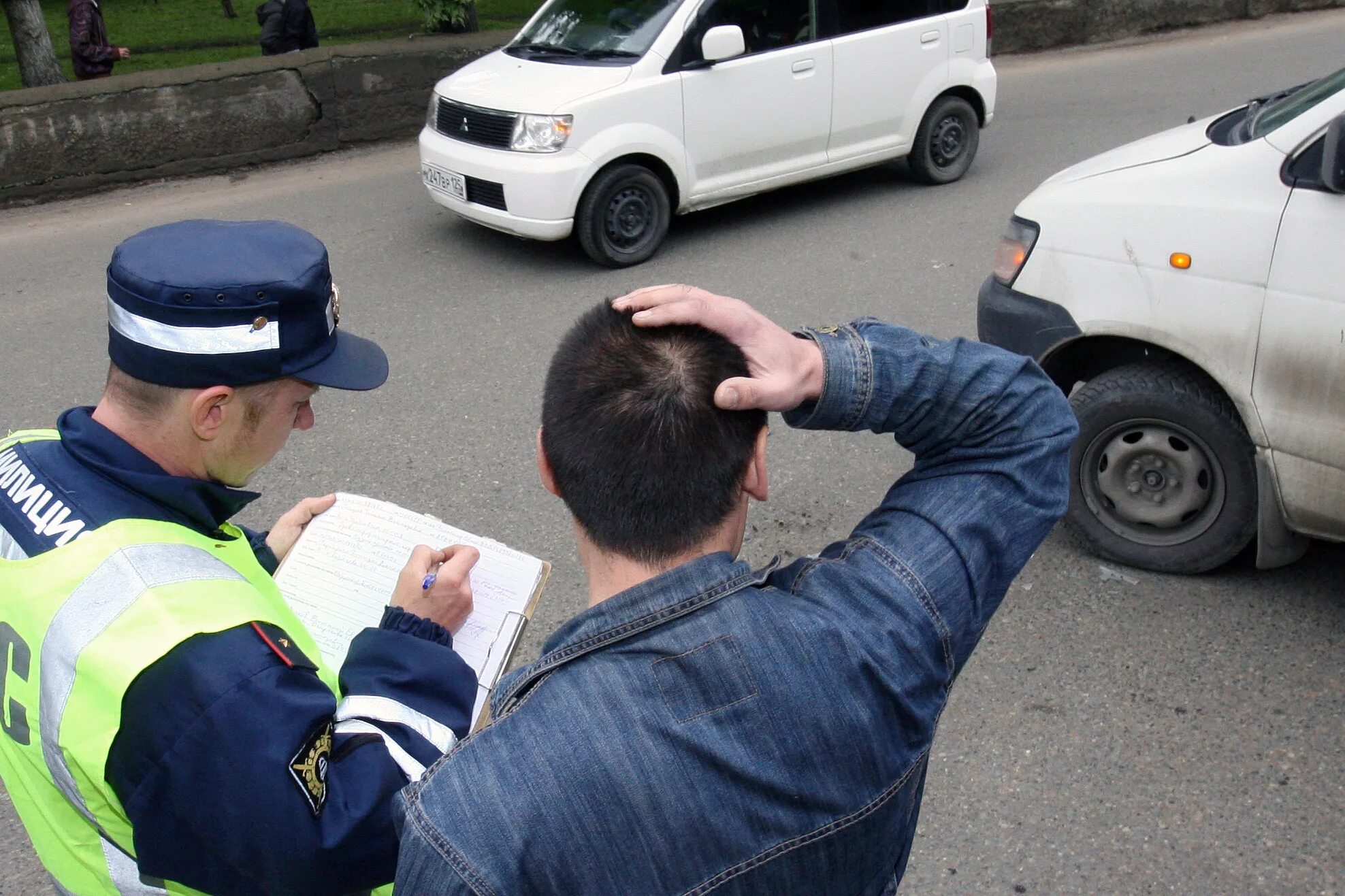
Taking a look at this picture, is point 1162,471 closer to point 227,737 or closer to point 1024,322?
point 1024,322

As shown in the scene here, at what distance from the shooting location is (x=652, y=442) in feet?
4.49

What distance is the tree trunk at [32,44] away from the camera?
34.9 feet

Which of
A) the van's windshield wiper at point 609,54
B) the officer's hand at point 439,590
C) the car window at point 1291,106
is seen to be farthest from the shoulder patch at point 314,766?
the van's windshield wiper at point 609,54

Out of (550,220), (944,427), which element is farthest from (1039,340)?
(550,220)

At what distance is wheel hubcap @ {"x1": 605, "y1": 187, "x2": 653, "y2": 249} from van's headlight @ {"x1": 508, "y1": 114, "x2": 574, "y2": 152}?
52 centimetres

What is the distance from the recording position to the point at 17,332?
660 cm

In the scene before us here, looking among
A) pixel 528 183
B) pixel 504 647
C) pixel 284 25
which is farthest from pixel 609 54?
pixel 504 647

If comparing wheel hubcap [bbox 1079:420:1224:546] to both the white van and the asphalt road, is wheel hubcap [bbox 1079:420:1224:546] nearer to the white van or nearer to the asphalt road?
the white van

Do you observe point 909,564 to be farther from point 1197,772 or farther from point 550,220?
point 550,220

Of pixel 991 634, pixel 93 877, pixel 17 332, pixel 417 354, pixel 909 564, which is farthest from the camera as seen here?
pixel 17 332

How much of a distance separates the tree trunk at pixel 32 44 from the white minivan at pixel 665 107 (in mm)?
5514

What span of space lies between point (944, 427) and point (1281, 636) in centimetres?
287

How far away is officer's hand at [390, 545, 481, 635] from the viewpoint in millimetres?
1976

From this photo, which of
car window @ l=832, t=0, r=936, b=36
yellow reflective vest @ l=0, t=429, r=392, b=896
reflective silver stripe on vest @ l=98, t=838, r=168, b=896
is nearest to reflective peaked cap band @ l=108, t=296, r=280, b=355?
yellow reflective vest @ l=0, t=429, r=392, b=896
